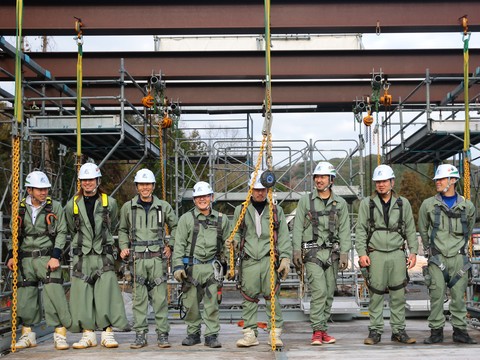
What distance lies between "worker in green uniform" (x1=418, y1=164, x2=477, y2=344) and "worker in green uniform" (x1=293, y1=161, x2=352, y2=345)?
3.66 feet

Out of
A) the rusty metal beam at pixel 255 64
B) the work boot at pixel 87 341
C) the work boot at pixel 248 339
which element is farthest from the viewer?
the rusty metal beam at pixel 255 64

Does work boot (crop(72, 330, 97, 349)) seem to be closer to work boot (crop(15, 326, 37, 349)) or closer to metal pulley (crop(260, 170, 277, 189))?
work boot (crop(15, 326, 37, 349))

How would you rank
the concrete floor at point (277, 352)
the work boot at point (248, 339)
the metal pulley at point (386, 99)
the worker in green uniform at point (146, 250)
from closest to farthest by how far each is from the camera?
the concrete floor at point (277, 352)
the work boot at point (248, 339)
the worker in green uniform at point (146, 250)
the metal pulley at point (386, 99)

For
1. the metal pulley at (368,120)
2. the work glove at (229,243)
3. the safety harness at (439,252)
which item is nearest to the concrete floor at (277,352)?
the safety harness at (439,252)

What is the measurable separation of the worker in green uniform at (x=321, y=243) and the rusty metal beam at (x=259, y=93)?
6412mm

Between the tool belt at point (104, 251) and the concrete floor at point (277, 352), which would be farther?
the tool belt at point (104, 251)

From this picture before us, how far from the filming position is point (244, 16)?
11586mm

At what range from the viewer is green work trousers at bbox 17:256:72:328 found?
320 inches

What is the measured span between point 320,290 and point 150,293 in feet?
7.08

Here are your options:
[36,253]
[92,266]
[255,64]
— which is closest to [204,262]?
[92,266]

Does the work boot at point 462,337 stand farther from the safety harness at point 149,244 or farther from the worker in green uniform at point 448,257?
the safety harness at point 149,244

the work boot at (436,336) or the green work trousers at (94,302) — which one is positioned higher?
the green work trousers at (94,302)

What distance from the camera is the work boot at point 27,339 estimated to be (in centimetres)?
810

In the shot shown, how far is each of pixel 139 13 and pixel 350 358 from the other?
7.42 meters
